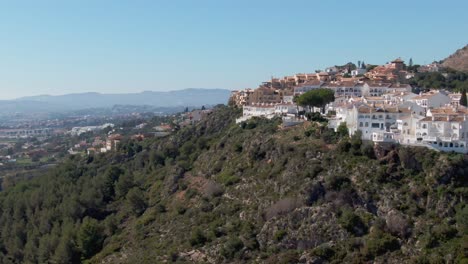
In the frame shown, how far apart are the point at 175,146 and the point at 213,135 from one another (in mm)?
4731

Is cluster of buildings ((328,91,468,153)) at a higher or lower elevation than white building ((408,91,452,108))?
lower

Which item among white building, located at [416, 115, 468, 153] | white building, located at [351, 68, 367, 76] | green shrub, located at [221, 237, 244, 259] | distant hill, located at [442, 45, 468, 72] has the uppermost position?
distant hill, located at [442, 45, 468, 72]

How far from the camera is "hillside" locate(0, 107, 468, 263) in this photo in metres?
33.3

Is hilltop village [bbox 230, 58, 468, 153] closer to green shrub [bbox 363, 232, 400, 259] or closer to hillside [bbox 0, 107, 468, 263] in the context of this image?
hillside [bbox 0, 107, 468, 263]

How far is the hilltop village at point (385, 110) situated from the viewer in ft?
124

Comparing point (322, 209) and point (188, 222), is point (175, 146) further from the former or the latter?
point (322, 209)

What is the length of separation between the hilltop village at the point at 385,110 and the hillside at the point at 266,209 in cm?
136

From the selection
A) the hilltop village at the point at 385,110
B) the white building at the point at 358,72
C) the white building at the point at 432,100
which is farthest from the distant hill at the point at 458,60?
the white building at the point at 432,100

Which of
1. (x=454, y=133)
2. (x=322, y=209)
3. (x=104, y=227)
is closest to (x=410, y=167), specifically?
(x=454, y=133)

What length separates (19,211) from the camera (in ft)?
184

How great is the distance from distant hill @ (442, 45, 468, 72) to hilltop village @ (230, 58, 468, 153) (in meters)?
17.9

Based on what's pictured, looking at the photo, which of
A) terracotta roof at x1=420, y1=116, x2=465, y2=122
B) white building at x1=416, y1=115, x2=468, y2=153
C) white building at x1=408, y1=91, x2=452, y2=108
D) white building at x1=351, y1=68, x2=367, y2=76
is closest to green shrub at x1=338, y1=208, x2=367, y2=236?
white building at x1=416, y1=115, x2=468, y2=153

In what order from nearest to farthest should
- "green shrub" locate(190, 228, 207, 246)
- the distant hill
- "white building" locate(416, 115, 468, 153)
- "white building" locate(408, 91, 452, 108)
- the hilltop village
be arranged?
1. "white building" locate(416, 115, 468, 153)
2. the hilltop village
3. "green shrub" locate(190, 228, 207, 246)
4. "white building" locate(408, 91, 452, 108)
5. the distant hill

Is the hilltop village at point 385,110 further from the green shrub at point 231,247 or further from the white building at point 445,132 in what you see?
the green shrub at point 231,247
